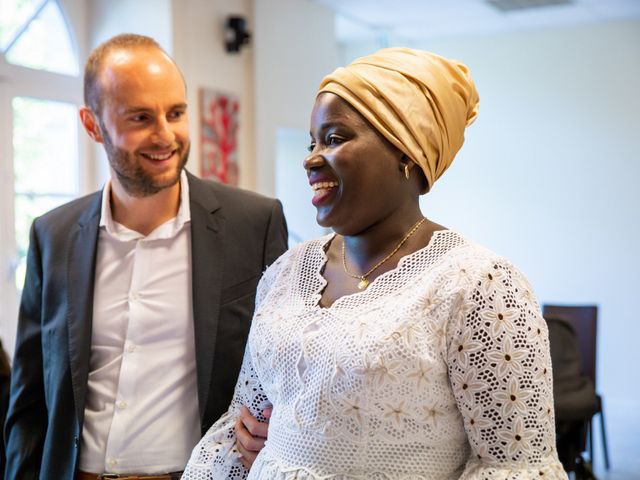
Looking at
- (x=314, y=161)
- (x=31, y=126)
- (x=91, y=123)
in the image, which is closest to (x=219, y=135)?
(x=31, y=126)

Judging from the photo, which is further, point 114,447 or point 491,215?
point 491,215

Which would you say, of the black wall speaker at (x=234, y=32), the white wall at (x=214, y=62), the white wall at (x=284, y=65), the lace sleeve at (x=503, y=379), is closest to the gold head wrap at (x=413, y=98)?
the lace sleeve at (x=503, y=379)

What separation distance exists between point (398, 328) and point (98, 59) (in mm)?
1112

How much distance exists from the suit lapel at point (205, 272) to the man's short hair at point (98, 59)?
0.99 feet

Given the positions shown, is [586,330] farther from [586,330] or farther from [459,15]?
[459,15]

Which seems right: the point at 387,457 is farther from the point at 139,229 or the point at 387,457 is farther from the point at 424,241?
the point at 139,229

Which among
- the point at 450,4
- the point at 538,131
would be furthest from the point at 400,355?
the point at 538,131

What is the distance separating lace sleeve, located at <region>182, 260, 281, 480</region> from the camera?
1563 mm

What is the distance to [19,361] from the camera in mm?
1988

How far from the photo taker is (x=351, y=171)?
4.42 ft

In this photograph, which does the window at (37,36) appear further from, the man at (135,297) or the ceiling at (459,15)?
the man at (135,297)

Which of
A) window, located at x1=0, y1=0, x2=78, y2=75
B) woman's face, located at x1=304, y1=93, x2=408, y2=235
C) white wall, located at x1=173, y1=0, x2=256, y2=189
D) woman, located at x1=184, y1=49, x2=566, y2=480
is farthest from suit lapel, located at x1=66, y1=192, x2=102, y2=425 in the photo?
white wall, located at x1=173, y1=0, x2=256, y2=189

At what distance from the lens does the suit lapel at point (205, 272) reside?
1.79 meters

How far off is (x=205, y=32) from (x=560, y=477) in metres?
4.48
